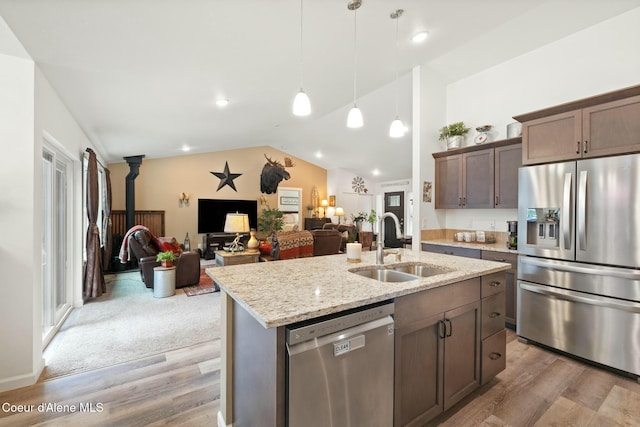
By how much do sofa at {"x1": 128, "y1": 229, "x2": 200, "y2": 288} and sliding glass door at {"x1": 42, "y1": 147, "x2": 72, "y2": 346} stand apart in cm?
103

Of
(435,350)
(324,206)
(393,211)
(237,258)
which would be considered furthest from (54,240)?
(393,211)

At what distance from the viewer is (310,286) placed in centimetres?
147

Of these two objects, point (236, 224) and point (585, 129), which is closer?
point (585, 129)

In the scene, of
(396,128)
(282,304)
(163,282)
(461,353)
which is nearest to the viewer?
(282,304)

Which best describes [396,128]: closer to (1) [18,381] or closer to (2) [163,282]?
(1) [18,381]

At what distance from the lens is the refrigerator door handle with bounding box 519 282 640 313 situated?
2.16m

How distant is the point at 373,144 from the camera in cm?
725

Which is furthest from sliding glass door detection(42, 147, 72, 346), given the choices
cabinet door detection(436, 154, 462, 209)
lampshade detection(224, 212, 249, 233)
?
cabinet door detection(436, 154, 462, 209)

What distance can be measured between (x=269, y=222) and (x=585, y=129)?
7581 millimetres

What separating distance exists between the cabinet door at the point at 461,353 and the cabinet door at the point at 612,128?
1815 mm

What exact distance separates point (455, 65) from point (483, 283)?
10.1 ft

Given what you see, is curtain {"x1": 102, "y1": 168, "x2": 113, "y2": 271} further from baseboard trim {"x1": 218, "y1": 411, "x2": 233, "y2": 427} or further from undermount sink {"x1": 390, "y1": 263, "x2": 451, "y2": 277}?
undermount sink {"x1": 390, "y1": 263, "x2": 451, "y2": 277}

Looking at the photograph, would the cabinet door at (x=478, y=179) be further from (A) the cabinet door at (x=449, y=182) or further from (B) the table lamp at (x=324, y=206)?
(B) the table lamp at (x=324, y=206)

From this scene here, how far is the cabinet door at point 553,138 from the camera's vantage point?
2486 millimetres
